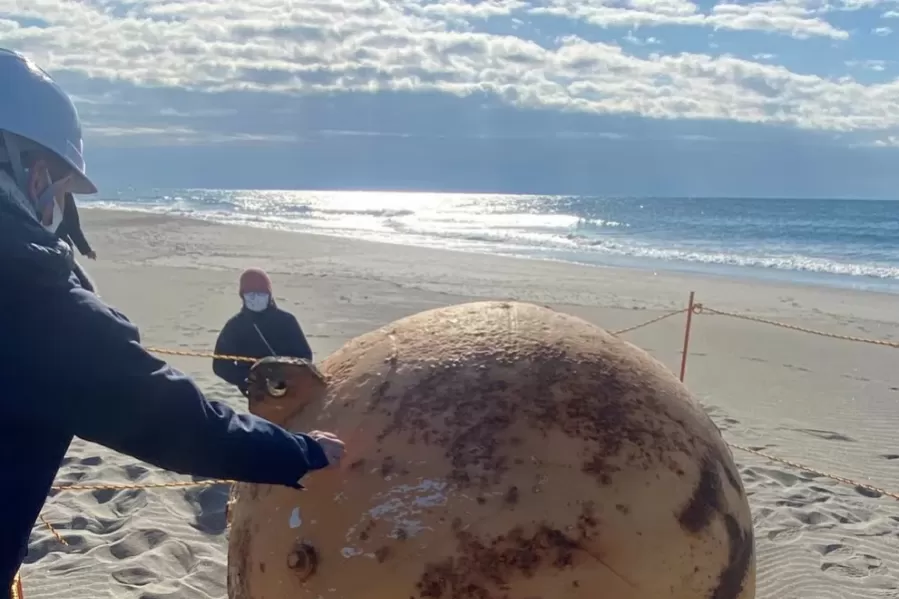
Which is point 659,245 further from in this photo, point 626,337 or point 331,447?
point 331,447

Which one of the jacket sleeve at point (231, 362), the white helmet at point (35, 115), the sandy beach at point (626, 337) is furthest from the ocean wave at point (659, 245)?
the white helmet at point (35, 115)

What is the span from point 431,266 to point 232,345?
14923 mm

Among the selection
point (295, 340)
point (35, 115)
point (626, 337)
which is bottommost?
point (626, 337)

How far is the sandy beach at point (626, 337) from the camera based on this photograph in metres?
4.66

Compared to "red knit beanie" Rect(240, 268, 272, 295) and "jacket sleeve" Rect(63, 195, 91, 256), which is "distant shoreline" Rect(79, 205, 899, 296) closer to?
"red knit beanie" Rect(240, 268, 272, 295)

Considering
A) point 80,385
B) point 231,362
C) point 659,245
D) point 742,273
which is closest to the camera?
point 80,385

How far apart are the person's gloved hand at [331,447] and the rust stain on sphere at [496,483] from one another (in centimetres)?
5

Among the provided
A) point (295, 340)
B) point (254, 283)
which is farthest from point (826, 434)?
point (254, 283)

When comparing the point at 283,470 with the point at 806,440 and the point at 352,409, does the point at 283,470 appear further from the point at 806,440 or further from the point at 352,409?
the point at 806,440

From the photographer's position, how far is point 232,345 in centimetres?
603

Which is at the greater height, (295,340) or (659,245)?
(295,340)

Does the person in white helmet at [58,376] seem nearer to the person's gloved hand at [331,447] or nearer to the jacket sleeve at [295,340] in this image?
the person's gloved hand at [331,447]

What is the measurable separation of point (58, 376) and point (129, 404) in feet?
0.54

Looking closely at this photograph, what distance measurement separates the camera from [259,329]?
19.7 feet
